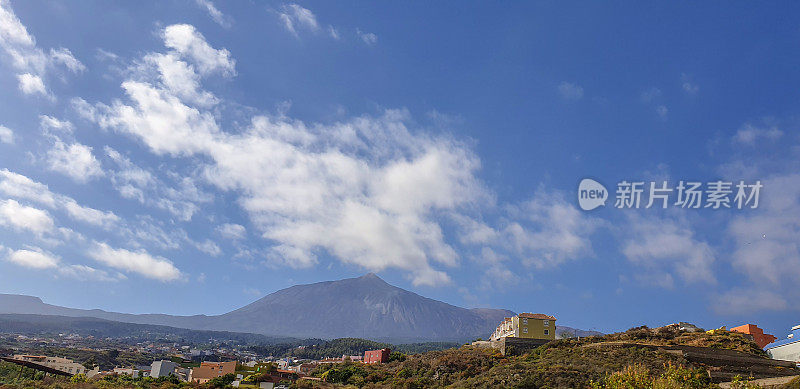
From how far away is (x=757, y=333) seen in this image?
50656 millimetres

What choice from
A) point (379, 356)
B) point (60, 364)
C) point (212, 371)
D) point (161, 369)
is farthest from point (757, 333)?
point (60, 364)

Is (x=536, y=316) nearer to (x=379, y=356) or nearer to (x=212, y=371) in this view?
(x=379, y=356)

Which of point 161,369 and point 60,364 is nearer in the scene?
point 60,364

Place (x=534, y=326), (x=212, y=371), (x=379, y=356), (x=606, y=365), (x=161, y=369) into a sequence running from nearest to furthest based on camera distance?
1. (x=606, y=365)
2. (x=534, y=326)
3. (x=212, y=371)
4. (x=379, y=356)
5. (x=161, y=369)

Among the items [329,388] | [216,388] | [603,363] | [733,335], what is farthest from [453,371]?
[733,335]

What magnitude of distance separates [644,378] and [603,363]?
1388 centimetres

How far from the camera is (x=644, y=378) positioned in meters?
24.2

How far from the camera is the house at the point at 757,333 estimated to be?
49881mm

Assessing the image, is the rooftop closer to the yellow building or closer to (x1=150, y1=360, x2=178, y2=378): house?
the yellow building

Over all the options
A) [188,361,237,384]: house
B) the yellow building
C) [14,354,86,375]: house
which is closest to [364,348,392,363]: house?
[188,361,237,384]: house

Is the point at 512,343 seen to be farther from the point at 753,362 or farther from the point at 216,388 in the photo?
the point at 216,388

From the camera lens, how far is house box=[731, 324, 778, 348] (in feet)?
164

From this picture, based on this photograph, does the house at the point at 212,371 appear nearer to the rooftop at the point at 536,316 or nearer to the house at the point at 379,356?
the house at the point at 379,356

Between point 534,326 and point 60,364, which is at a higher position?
point 534,326
